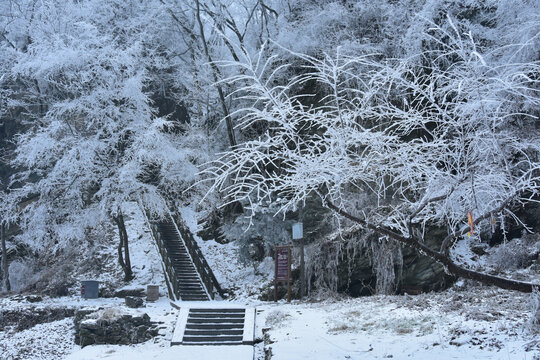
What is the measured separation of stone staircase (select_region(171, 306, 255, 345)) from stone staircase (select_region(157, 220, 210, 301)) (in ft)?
13.9

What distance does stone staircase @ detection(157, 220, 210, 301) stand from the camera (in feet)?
55.4

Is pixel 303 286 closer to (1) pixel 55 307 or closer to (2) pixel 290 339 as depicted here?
(2) pixel 290 339

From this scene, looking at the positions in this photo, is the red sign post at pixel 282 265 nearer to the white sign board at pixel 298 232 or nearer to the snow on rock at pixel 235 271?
the white sign board at pixel 298 232

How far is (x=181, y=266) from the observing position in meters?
19.1

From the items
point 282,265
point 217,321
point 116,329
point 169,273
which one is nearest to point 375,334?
point 217,321

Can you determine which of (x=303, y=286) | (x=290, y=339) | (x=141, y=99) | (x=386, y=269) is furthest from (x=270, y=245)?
(x=290, y=339)

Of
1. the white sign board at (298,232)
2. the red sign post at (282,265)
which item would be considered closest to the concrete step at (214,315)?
the red sign post at (282,265)

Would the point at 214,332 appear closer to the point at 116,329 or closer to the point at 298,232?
the point at 116,329

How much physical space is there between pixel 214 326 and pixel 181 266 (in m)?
7.74

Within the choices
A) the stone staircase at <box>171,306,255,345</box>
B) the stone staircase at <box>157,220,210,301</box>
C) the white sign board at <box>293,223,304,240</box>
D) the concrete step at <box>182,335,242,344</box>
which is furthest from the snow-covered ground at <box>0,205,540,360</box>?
the white sign board at <box>293,223,304,240</box>

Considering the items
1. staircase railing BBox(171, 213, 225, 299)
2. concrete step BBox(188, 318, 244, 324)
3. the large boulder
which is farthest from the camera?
staircase railing BBox(171, 213, 225, 299)

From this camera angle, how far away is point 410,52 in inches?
614

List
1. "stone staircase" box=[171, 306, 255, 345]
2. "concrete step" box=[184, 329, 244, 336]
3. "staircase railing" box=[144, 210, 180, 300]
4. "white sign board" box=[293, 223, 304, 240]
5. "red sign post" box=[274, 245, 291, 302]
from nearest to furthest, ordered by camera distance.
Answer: "stone staircase" box=[171, 306, 255, 345], "concrete step" box=[184, 329, 244, 336], "white sign board" box=[293, 223, 304, 240], "red sign post" box=[274, 245, 291, 302], "staircase railing" box=[144, 210, 180, 300]

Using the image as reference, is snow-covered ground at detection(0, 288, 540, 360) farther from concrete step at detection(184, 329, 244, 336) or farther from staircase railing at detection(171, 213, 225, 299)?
staircase railing at detection(171, 213, 225, 299)
